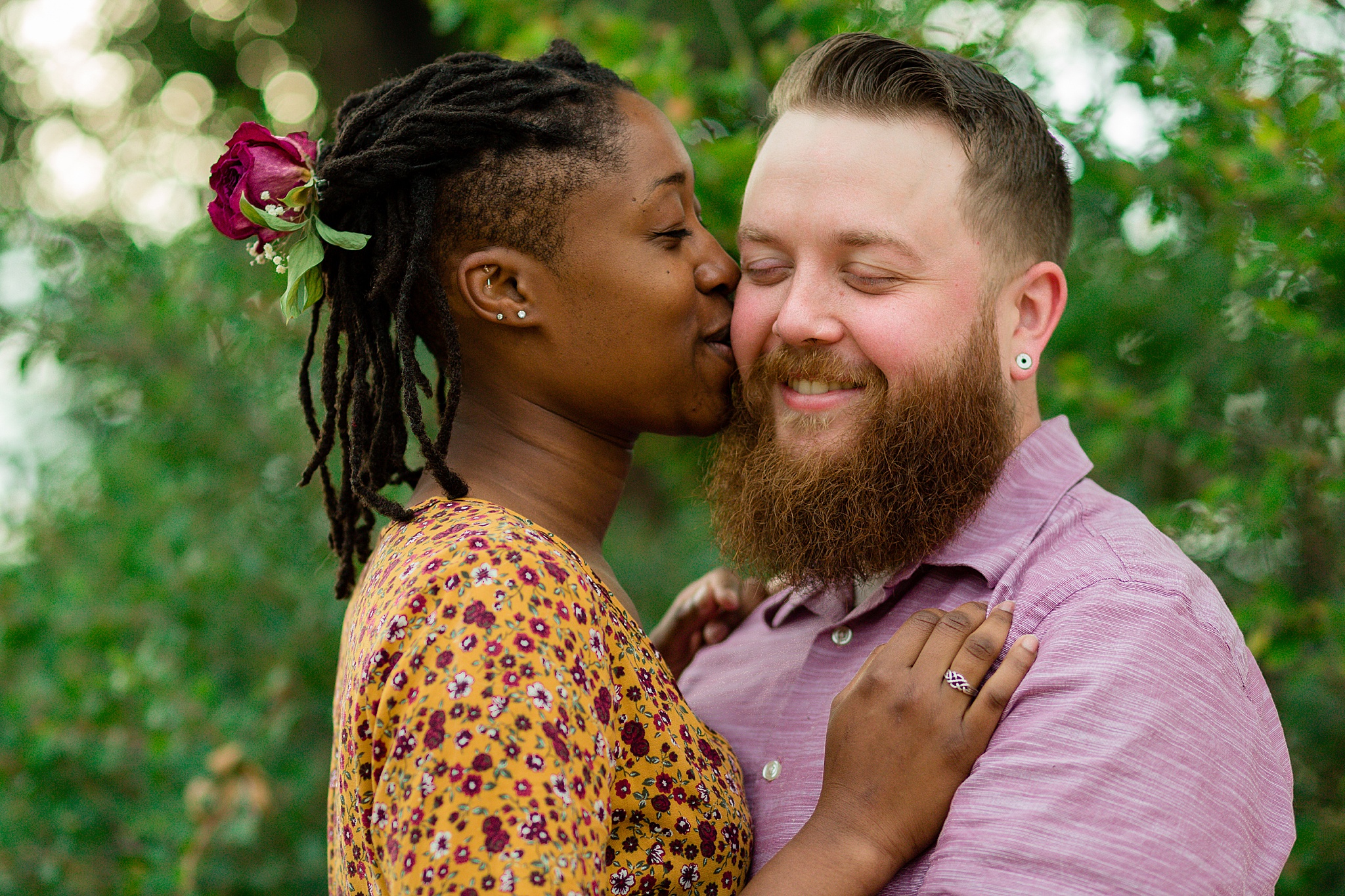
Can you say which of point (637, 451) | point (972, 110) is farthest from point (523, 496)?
point (637, 451)

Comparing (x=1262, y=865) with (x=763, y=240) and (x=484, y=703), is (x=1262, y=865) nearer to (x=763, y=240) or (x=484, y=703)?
(x=484, y=703)

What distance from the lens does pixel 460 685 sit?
1.61 metres

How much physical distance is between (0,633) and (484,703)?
4008mm

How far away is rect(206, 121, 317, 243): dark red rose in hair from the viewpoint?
2.17 meters

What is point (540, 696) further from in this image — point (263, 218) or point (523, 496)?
point (263, 218)

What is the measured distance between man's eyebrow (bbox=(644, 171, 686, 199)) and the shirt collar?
2.86ft

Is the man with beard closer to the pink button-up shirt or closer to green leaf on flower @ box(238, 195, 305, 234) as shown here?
the pink button-up shirt

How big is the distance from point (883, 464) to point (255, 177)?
4.32 ft

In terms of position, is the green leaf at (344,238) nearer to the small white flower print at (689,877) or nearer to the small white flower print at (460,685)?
the small white flower print at (460,685)

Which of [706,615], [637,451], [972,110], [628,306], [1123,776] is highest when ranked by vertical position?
[972,110]

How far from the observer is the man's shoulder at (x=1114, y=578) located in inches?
72.2

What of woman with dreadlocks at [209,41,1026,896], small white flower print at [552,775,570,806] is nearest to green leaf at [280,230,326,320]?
woman with dreadlocks at [209,41,1026,896]

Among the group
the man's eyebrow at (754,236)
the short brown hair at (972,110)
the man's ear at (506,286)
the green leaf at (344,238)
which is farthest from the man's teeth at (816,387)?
the green leaf at (344,238)

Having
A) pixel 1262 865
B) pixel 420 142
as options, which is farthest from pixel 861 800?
pixel 420 142
